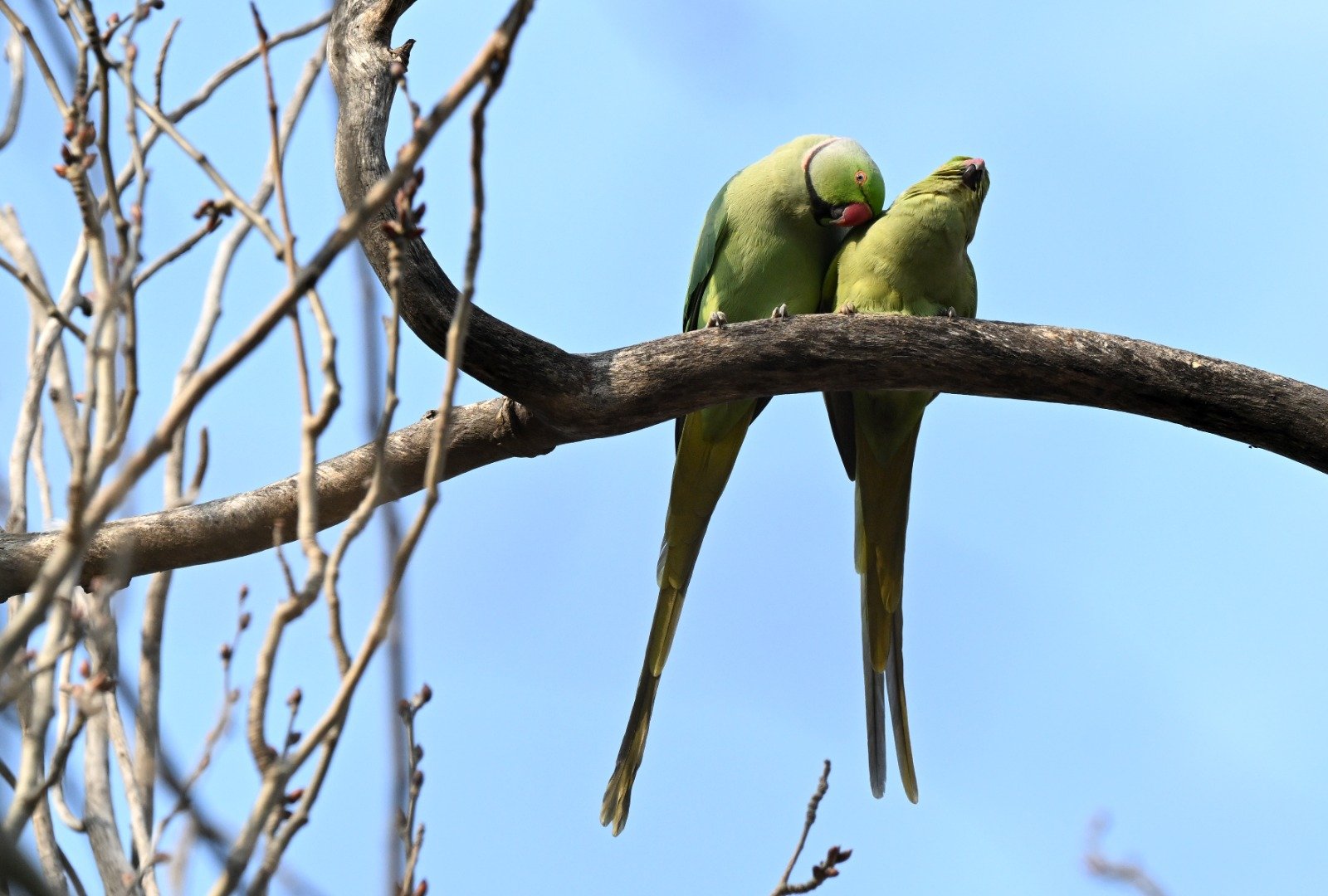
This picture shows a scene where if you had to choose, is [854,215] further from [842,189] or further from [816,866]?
[816,866]

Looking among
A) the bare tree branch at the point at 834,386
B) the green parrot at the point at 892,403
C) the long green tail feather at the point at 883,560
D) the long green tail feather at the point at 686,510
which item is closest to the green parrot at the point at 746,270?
the long green tail feather at the point at 686,510

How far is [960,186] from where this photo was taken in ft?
12.5

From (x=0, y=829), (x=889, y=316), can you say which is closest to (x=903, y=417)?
(x=889, y=316)

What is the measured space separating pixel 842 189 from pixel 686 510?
4.09ft

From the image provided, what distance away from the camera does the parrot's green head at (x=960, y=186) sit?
3.78 meters

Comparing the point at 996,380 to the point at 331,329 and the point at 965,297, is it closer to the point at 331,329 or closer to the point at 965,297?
the point at 965,297

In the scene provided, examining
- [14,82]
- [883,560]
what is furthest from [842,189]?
[14,82]

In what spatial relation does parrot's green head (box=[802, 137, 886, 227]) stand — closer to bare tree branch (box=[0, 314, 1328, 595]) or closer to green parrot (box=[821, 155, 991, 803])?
green parrot (box=[821, 155, 991, 803])

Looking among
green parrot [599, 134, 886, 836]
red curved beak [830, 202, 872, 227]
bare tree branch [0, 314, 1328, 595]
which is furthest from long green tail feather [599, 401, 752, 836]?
red curved beak [830, 202, 872, 227]

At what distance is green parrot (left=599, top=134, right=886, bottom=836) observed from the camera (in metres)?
3.85

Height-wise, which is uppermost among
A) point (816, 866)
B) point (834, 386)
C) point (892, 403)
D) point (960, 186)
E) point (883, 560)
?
point (960, 186)

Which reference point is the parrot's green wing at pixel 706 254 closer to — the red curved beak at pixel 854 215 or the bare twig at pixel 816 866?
the red curved beak at pixel 854 215

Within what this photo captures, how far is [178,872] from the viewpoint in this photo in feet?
5.57

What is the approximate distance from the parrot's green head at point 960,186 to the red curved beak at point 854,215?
0.18 m
